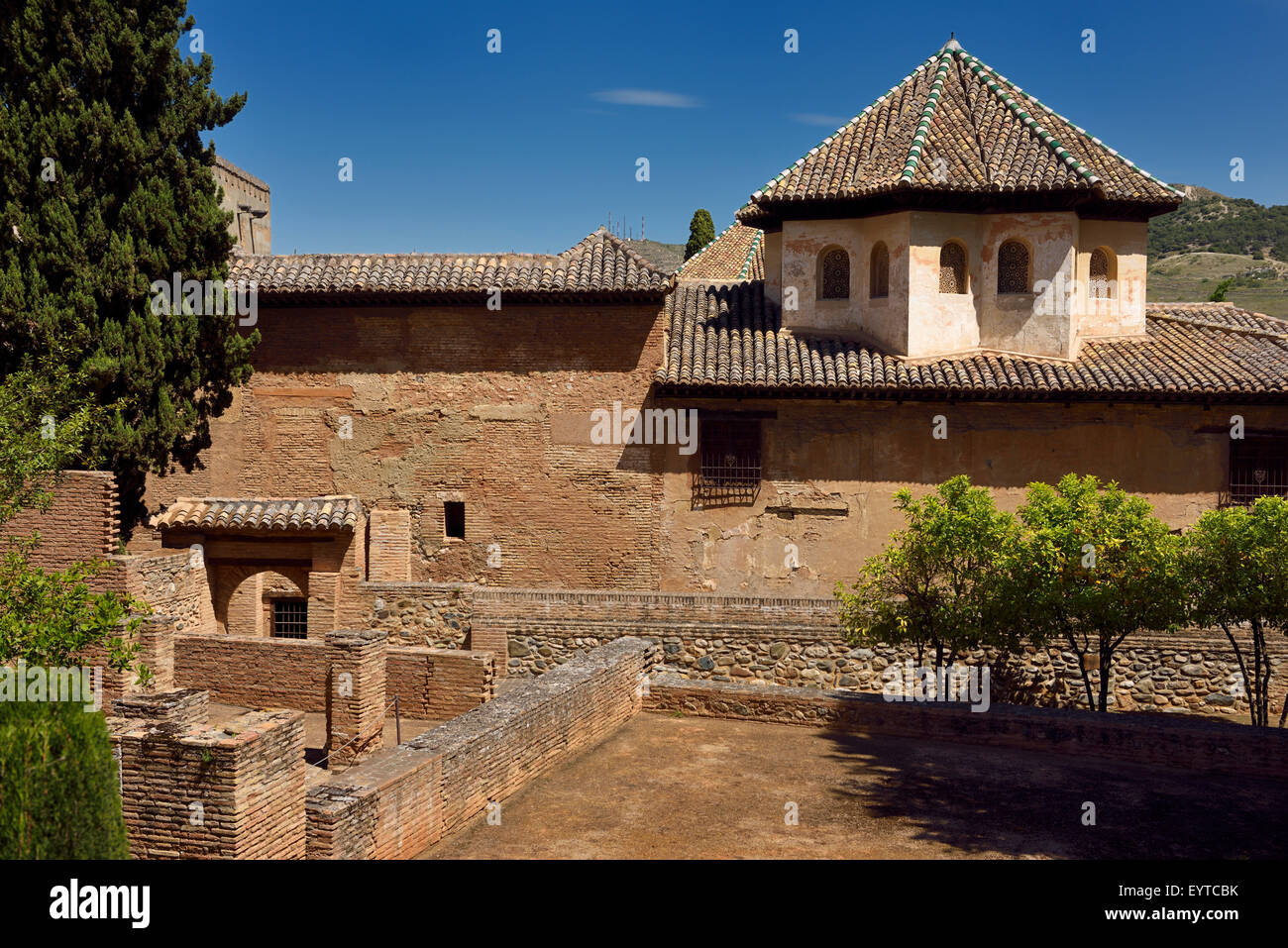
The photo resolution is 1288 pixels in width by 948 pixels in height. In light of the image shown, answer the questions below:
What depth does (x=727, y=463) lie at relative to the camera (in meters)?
18.1

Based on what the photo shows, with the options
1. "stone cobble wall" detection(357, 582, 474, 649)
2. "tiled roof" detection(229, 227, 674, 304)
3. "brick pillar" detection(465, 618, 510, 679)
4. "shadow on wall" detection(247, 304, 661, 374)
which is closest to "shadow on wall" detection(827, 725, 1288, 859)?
"brick pillar" detection(465, 618, 510, 679)

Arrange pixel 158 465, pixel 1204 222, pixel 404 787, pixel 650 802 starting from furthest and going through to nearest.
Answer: pixel 1204 222, pixel 158 465, pixel 650 802, pixel 404 787

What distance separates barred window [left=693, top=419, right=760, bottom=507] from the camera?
1802 cm

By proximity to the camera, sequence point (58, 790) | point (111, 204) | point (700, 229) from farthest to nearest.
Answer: point (700, 229)
point (111, 204)
point (58, 790)

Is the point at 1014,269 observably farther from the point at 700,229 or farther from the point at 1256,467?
the point at 700,229

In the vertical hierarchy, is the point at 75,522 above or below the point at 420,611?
above

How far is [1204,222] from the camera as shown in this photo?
5853 centimetres

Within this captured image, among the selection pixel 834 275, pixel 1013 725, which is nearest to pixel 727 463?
pixel 834 275

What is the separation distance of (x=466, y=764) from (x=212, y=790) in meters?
2.22

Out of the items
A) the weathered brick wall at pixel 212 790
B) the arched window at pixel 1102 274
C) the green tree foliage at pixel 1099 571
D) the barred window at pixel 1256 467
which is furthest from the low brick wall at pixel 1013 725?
the arched window at pixel 1102 274

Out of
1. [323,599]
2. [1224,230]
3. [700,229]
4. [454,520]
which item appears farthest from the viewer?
[1224,230]

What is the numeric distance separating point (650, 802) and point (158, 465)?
10397 millimetres
